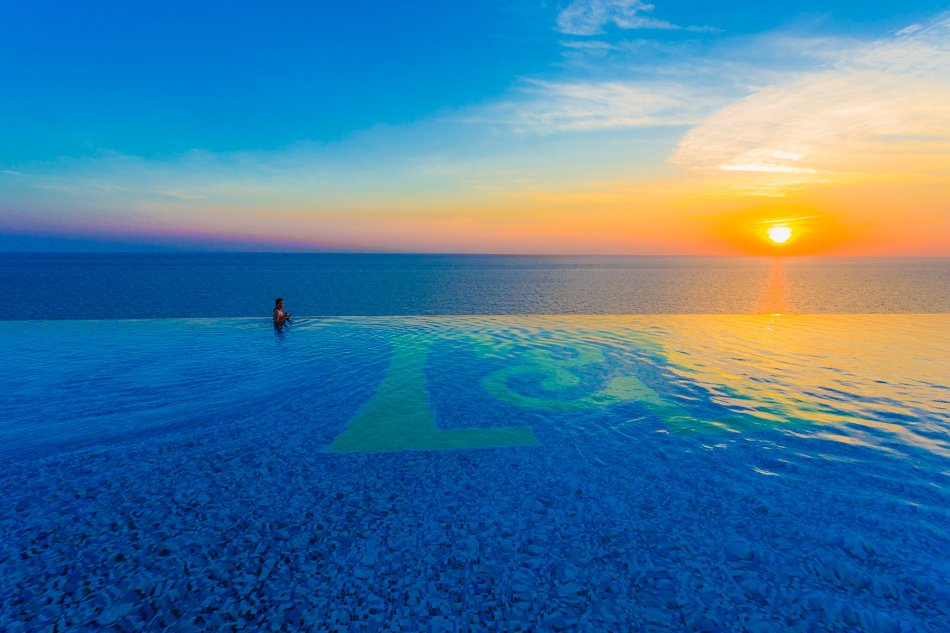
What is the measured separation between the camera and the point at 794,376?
17125 millimetres

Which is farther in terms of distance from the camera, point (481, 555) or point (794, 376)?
point (794, 376)

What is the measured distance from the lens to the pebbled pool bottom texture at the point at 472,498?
248 inches

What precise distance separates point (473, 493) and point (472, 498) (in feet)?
0.63

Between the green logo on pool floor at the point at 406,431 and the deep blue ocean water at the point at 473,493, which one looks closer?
the deep blue ocean water at the point at 473,493

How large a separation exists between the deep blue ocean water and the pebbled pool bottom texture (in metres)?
0.05

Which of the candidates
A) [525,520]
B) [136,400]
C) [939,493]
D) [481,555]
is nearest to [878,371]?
[939,493]

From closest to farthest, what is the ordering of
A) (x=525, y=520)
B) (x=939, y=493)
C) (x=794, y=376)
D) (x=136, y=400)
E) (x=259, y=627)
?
(x=259, y=627), (x=525, y=520), (x=939, y=493), (x=136, y=400), (x=794, y=376)

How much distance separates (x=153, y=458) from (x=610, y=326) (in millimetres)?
25060

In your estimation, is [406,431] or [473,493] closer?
[473,493]

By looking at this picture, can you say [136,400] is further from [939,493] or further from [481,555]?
[939,493]

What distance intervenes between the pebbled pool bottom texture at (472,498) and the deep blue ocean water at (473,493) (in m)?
0.05

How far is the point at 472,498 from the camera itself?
9031 mm

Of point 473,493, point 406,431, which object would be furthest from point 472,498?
point 406,431

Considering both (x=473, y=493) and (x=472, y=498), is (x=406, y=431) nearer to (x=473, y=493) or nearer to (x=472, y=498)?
(x=473, y=493)
